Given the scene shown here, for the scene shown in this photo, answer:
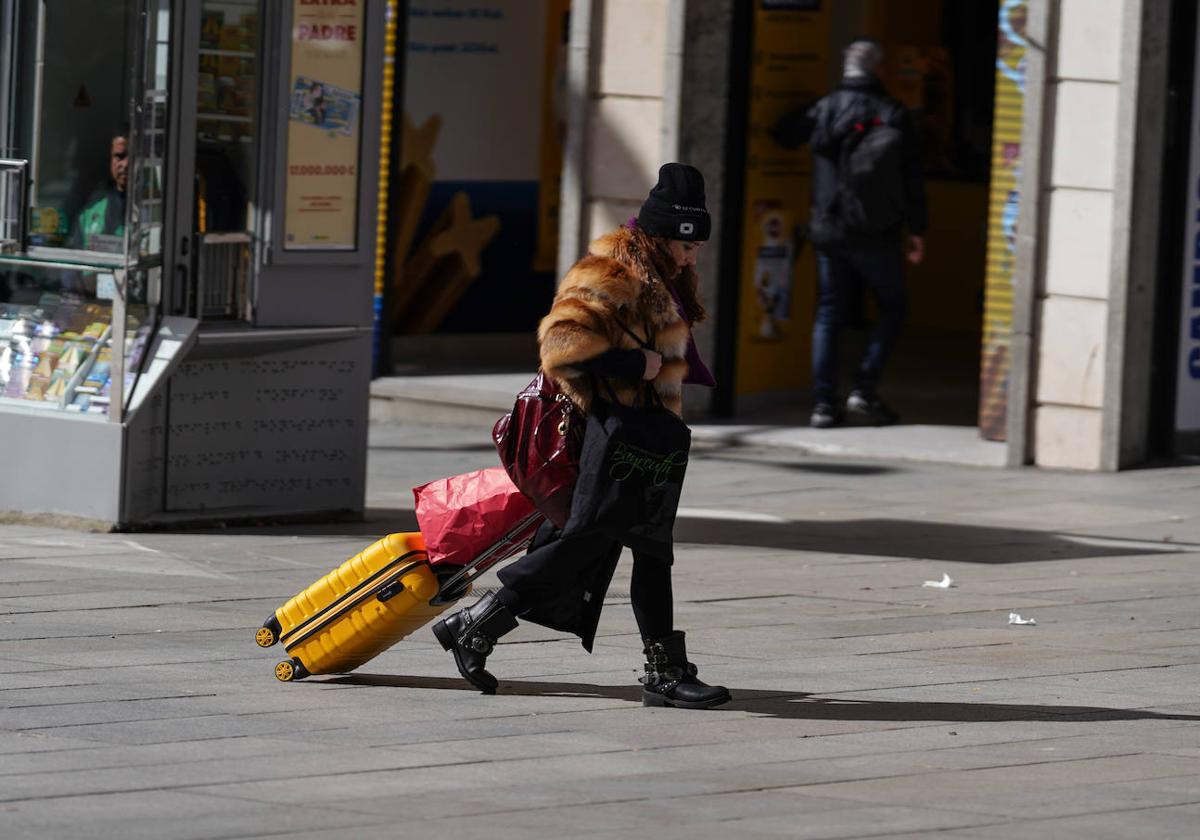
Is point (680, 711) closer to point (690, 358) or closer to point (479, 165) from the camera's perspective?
point (690, 358)

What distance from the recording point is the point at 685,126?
13.7m

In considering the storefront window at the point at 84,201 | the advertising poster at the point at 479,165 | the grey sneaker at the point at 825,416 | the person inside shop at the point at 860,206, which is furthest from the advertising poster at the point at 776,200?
the storefront window at the point at 84,201

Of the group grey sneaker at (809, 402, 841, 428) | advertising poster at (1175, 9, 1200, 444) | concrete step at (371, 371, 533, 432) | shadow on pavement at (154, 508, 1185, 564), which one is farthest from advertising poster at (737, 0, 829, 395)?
shadow on pavement at (154, 508, 1185, 564)

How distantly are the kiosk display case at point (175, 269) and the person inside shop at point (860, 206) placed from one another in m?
3.74

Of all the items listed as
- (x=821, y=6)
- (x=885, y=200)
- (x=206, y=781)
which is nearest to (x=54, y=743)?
(x=206, y=781)

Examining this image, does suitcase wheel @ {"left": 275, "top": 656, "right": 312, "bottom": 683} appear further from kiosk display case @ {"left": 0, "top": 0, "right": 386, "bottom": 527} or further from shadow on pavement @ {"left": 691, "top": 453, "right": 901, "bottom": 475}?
shadow on pavement @ {"left": 691, "top": 453, "right": 901, "bottom": 475}

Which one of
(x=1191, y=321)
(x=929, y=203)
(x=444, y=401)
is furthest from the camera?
(x=929, y=203)

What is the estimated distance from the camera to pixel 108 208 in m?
10.0

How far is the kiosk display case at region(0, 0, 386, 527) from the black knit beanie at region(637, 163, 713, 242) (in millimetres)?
3424

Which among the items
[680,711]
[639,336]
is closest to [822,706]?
[680,711]

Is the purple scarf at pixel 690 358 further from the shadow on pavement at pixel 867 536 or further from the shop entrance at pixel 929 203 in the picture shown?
the shop entrance at pixel 929 203

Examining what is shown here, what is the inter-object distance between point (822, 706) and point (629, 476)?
3.00ft

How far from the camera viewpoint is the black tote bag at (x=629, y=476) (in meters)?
6.72

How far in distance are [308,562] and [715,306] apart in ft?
16.8
